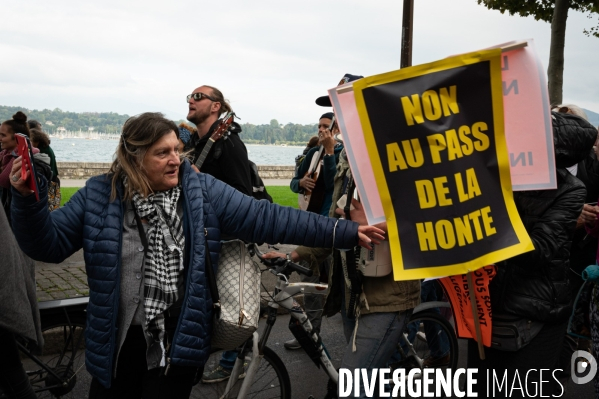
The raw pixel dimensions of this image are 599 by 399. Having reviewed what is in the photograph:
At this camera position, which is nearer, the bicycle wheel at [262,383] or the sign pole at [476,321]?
the sign pole at [476,321]

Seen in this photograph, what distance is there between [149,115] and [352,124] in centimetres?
92

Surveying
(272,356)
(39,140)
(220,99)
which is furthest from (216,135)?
(39,140)

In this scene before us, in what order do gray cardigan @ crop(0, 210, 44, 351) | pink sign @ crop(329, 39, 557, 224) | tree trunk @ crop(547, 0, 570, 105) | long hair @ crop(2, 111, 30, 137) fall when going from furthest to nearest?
tree trunk @ crop(547, 0, 570, 105) < long hair @ crop(2, 111, 30, 137) < gray cardigan @ crop(0, 210, 44, 351) < pink sign @ crop(329, 39, 557, 224)

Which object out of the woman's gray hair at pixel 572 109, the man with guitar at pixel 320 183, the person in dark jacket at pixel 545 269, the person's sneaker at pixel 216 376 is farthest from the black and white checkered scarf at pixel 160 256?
the woman's gray hair at pixel 572 109

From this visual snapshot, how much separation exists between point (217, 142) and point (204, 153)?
0.13 m

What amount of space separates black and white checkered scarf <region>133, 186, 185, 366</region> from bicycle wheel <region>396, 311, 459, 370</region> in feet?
7.00

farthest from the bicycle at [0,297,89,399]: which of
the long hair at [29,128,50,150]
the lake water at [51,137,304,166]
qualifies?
the lake water at [51,137,304,166]

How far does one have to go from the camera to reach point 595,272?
3.09m

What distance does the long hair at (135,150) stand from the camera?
8.59ft

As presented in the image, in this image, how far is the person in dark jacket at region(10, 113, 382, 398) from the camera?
8.18ft

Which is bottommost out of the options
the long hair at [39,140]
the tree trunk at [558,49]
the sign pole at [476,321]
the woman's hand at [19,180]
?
the sign pole at [476,321]

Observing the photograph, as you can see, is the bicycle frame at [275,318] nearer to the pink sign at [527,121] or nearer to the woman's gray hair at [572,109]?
the pink sign at [527,121]

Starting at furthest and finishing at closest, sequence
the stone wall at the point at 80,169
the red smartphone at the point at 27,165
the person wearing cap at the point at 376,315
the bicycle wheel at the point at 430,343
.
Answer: the stone wall at the point at 80,169, the bicycle wheel at the point at 430,343, the person wearing cap at the point at 376,315, the red smartphone at the point at 27,165

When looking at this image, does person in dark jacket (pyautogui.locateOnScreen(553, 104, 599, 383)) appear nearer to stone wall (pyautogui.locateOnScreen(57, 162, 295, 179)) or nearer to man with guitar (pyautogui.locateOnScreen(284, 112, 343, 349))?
man with guitar (pyautogui.locateOnScreen(284, 112, 343, 349))
